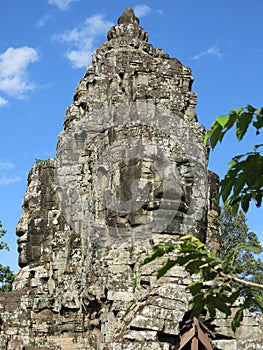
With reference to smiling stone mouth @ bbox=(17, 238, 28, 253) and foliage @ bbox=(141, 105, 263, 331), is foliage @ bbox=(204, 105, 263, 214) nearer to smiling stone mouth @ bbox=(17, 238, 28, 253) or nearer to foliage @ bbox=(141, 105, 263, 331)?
A: foliage @ bbox=(141, 105, 263, 331)

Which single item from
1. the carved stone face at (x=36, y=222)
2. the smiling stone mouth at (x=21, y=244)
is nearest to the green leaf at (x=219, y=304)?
the carved stone face at (x=36, y=222)

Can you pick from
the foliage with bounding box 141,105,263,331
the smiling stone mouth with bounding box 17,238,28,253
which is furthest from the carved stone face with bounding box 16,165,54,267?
the foliage with bounding box 141,105,263,331

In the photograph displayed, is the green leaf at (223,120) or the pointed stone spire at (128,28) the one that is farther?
the pointed stone spire at (128,28)

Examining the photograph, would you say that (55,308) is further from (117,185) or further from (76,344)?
(117,185)

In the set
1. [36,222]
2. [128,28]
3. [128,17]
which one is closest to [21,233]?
[36,222]

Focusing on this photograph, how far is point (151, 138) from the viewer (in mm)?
13844

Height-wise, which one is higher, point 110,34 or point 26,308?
point 110,34

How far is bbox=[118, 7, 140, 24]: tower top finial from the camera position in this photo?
1762cm

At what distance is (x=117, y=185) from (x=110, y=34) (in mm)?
5445

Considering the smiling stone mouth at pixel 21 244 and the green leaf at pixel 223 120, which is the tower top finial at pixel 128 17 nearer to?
the smiling stone mouth at pixel 21 244

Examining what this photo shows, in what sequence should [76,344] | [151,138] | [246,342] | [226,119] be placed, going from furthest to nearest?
[76,344]
[151,138]
[246,342]
[226,119]

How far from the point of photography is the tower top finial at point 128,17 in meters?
17.6

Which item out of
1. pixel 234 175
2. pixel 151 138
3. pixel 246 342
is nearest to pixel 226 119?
pixel 234 175

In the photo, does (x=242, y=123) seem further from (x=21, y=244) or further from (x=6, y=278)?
(x=6, y=278)
